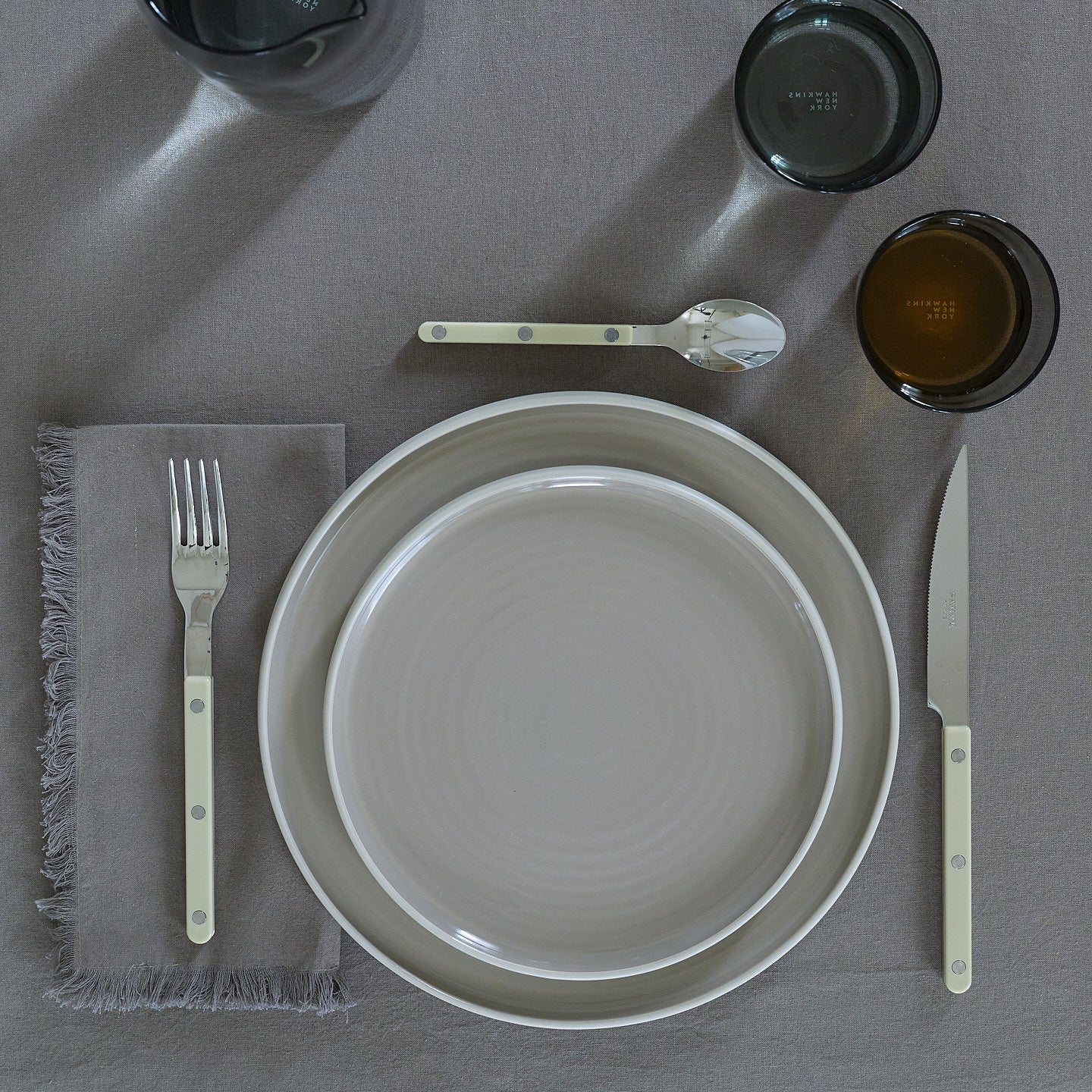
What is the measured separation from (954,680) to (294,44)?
23.0 inches

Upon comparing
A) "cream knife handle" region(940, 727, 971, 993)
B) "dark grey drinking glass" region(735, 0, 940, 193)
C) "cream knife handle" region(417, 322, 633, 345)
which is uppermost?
"dark grey drinking glass" region(735, 0, 940, 193)

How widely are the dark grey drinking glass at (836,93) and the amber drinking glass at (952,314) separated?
6 cm

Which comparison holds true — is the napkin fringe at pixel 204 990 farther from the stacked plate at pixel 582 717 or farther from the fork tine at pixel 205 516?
the fork tine at pixel 205 516

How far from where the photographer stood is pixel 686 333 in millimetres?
591

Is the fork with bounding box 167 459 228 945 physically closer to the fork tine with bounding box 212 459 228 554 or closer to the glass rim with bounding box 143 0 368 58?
the fork tine with bounding box 212 459 228 554

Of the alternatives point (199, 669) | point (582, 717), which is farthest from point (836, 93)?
point (199, 669)

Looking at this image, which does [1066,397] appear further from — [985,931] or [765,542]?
[985,931]

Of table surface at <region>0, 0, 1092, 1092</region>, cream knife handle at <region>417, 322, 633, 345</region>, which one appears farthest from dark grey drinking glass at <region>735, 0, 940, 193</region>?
cream knife handle at <region>417, 322, 633, 345</region>

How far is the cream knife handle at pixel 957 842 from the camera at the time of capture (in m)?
0.61

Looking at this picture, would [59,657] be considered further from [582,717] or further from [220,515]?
[582,717]

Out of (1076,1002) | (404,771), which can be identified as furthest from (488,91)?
(1076,1002)

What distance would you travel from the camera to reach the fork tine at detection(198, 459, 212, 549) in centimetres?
59

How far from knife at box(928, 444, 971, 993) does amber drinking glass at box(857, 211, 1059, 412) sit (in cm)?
6

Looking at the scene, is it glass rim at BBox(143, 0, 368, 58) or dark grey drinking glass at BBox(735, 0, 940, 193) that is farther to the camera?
dark grey drinking glass at BBox(735, 0, 940, 193)
